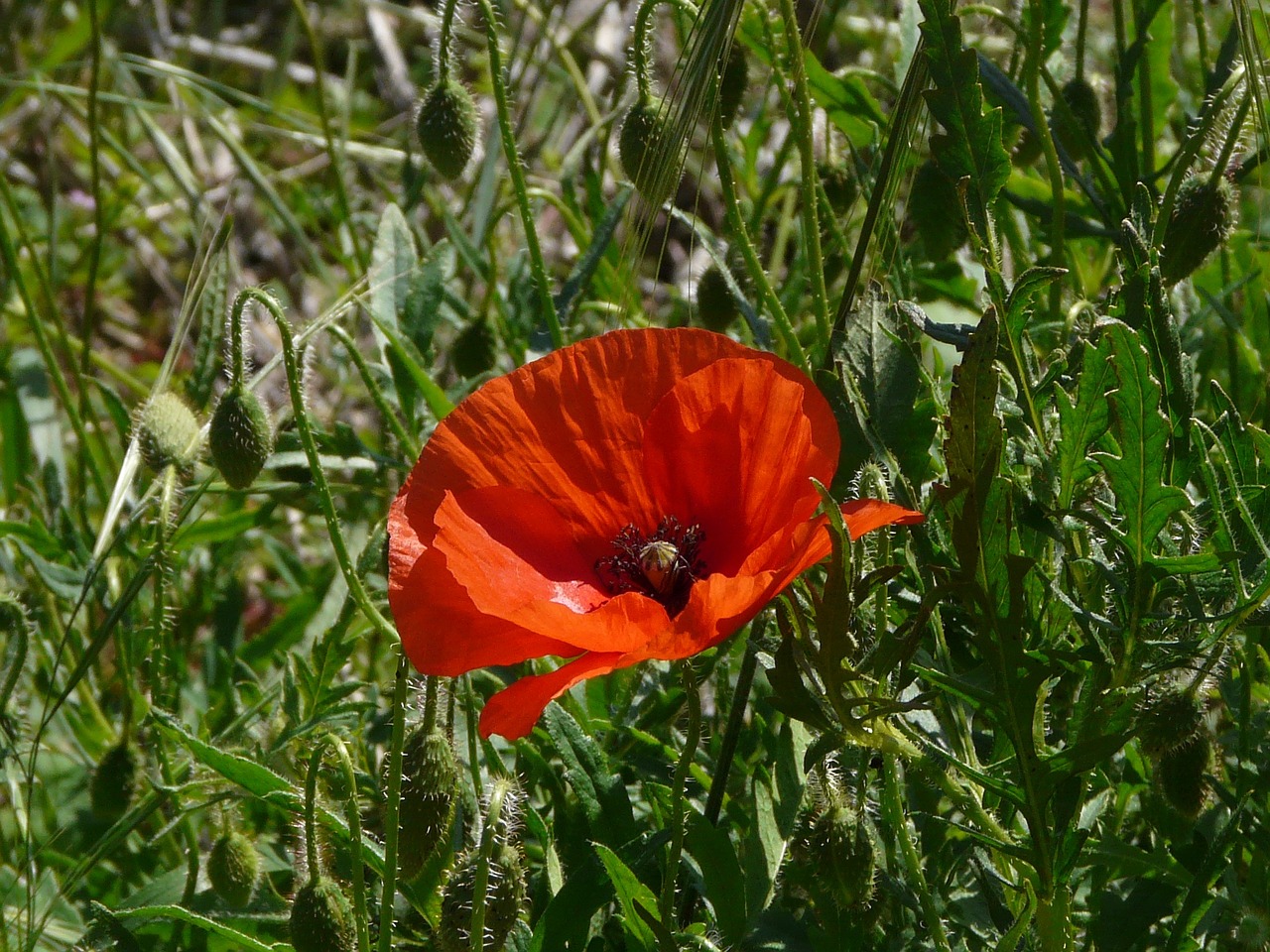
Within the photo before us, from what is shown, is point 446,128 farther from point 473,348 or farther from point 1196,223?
point 1196,223

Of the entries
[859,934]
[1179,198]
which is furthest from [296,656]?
[1179,198]

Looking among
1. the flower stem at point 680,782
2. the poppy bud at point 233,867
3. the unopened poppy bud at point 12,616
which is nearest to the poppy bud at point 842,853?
the flower stem at point 680,782

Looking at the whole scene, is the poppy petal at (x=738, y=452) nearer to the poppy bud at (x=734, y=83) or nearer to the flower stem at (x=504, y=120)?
the flower stem at (x=504, y=120)

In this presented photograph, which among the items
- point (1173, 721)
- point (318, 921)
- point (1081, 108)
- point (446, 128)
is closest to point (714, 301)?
point (446, 128)

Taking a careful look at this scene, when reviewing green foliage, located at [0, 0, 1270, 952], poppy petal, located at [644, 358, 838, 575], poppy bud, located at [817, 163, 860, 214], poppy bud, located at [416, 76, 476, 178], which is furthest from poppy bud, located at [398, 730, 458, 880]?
poppy bud, located at [817, 163, 860, 214]

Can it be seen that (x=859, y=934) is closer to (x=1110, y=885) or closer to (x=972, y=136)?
(x=1110, y=885)

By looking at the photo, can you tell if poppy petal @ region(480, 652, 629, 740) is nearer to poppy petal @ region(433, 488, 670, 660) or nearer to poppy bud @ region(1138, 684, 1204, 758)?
poppy petal @ region(433, 488, 670, 660)

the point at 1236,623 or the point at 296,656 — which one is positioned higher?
the point at 1236,623
